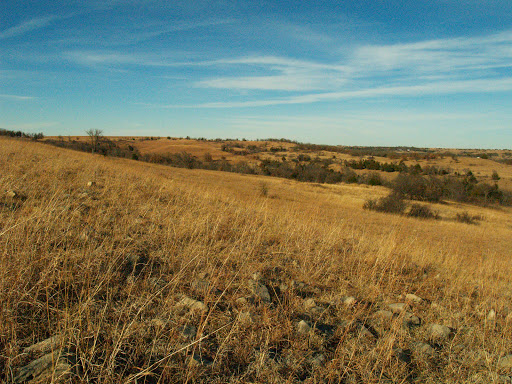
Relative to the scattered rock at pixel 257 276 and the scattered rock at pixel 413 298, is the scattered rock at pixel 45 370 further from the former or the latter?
the scattered rock at pixel 413 298

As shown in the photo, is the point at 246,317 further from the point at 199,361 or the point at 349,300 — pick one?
the point at 349,300

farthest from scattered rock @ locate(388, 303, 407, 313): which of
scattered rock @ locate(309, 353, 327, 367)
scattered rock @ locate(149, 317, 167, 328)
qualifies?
scattered rock @ locate(149, 317, 167, 328)

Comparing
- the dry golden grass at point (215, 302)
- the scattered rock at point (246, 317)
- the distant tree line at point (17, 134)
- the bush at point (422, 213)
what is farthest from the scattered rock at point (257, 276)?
the distant tree line at point (17, 134)

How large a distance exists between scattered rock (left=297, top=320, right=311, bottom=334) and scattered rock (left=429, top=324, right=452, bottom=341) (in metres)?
1.37

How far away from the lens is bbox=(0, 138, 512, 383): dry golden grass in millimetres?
2230

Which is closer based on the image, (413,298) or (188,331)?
(188,331)

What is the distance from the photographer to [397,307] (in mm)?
3594

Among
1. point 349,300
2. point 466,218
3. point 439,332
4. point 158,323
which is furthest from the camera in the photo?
point 466,218

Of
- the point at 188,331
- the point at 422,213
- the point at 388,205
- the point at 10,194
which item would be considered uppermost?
the point at 10,194

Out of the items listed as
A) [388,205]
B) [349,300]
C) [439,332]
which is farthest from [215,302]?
[388,205]

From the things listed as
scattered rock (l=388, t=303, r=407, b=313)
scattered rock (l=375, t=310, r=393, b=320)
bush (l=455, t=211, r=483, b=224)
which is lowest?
bush (l=455, t=211, r=483, b=224)

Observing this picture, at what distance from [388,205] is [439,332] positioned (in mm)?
24928

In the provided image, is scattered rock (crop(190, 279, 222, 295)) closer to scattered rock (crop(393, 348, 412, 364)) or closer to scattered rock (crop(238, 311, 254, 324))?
scattered rock (crop(238, 311, 254, 324))

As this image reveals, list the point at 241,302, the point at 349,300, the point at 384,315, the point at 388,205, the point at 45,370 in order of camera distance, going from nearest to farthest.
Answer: the point at 45,370 < the point at 241,302 < the point at 384,315 < the point at 349,300 < the point at 388,205
